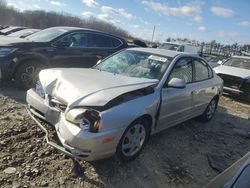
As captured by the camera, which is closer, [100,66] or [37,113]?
[37,113]

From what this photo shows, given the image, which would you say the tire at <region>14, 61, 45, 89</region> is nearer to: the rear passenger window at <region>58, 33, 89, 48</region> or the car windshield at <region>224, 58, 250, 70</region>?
the rear passenger window at <region>58, 33, 89, 48</region>

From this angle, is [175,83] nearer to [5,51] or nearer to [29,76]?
[29,76]

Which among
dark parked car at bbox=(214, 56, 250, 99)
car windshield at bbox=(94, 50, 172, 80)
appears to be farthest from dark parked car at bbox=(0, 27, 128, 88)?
dark parked car at bbox=(214, 56, 250, 99)

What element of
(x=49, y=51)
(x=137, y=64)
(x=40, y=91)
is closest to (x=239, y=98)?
(x=137, y=64)

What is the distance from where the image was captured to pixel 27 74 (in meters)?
7.35

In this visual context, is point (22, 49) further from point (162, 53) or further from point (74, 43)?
point (162, 53)

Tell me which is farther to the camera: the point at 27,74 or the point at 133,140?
the point at 27,74

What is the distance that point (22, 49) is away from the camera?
714 cm

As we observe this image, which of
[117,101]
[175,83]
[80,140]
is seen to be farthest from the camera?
[175,83]

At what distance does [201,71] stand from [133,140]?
2759mm

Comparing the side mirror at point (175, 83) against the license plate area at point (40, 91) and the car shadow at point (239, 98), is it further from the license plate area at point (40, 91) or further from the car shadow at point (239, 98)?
the car shadow at point (239, 98)

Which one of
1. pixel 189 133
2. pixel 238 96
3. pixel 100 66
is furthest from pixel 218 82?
pixel 238 96

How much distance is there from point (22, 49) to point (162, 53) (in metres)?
3.62

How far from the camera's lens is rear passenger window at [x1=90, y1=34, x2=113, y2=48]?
8.72 meters
